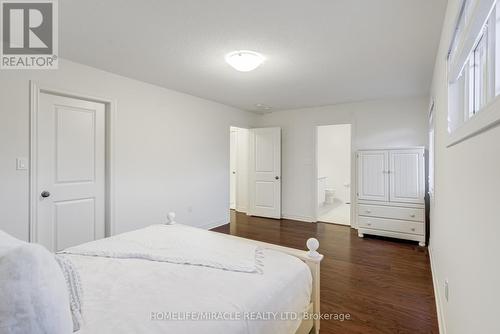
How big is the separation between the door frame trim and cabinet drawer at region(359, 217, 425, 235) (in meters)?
3.81

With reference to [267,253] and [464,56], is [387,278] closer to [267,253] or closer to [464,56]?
[267,253]

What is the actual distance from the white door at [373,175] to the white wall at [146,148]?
8.07 feet

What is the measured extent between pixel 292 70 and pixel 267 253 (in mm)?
2227

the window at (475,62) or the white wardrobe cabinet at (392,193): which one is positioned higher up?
the window at (475,62)

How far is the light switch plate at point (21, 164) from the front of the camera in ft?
8.07

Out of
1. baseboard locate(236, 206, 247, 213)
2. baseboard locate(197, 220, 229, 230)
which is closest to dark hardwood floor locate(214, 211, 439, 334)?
baseboard locate(197, 220, 229, 230)

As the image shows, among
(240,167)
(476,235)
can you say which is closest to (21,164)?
(476,235)

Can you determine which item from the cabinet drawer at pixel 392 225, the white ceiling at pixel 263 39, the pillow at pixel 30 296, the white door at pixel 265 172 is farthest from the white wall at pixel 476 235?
the white door at pixel 265 172

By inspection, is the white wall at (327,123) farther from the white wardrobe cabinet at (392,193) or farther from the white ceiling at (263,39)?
the white ceiling at (263,39)

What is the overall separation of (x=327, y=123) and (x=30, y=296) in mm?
4995

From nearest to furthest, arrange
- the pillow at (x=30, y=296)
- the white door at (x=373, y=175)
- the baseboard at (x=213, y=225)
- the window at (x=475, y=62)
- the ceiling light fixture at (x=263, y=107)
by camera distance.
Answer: the pillow at (x=30, y=296) < the window at (x=475, y=62) < the white door at (x=373, y=175) < the baseboard at (x=213, y=225) < the ceiling light fixture at (x=263, y=107)

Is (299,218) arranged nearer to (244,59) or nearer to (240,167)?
(240,167)

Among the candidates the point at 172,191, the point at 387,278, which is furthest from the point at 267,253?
the point at 172,191

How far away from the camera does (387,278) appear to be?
9.14ft
